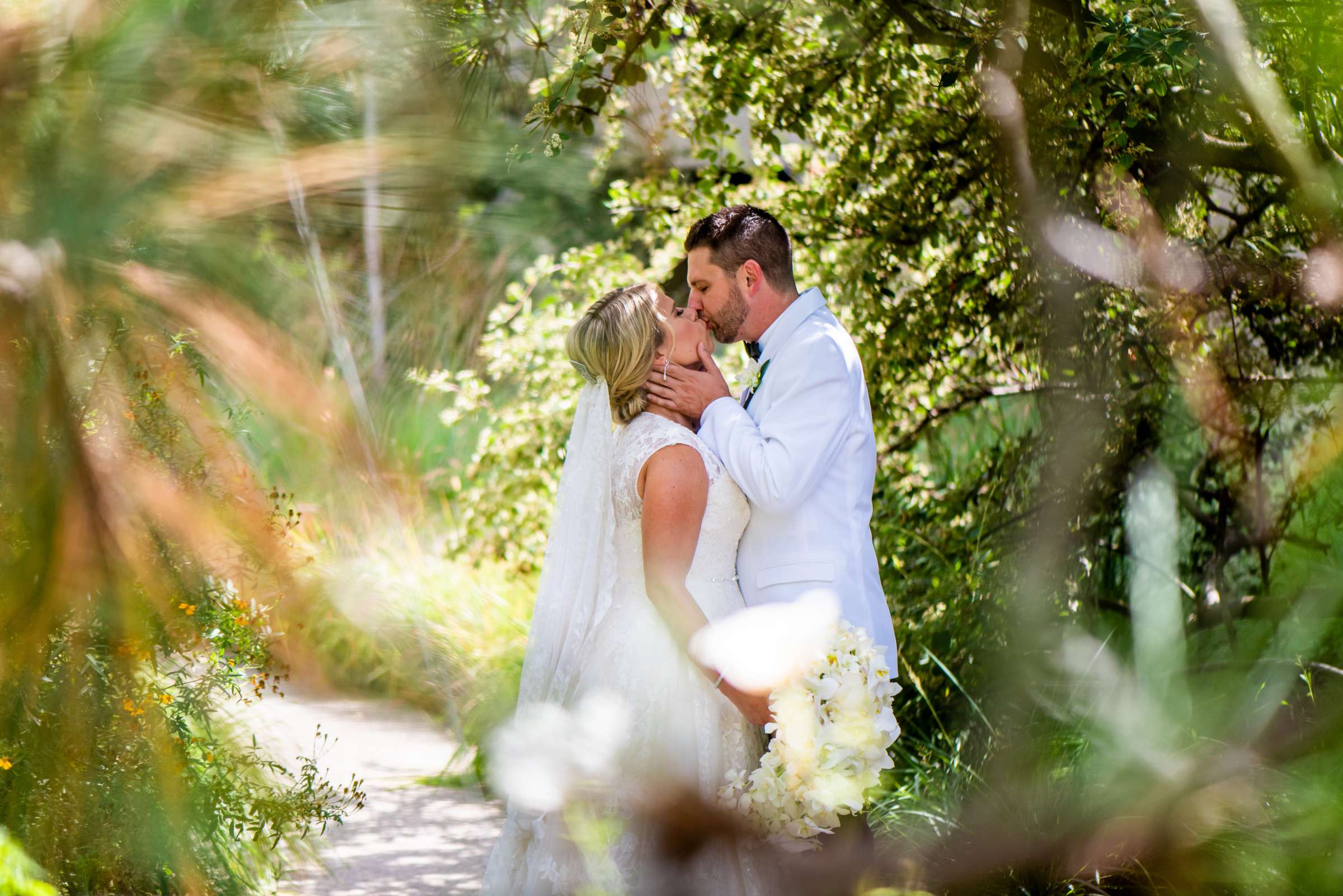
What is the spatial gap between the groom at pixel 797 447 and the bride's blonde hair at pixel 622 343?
0.06 meters

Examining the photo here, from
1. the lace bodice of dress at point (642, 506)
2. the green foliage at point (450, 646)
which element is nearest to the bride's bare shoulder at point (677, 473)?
the lace bodice of dress at point (642, 506)

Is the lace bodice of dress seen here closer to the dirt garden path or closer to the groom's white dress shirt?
the groom's white dress shirt

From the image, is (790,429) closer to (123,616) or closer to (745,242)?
(745,242)

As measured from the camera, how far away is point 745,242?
2869mm

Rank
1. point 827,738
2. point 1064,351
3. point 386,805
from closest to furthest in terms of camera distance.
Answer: point 827,738 → point 1064,351 → point 386,805

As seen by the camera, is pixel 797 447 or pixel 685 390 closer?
pixel 797 447

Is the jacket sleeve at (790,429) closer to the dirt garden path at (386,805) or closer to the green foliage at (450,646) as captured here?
the dirt garden path at (386,805)

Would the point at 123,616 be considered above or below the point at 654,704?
above

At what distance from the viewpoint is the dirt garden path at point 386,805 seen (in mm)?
3836

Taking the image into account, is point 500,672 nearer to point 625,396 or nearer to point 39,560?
point 625,396

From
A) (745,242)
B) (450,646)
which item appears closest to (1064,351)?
(745,242)

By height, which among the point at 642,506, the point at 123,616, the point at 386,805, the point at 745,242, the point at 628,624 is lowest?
the point at 386,805

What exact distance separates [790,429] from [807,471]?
0.11 meters

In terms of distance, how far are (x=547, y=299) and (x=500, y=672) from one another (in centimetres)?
173
